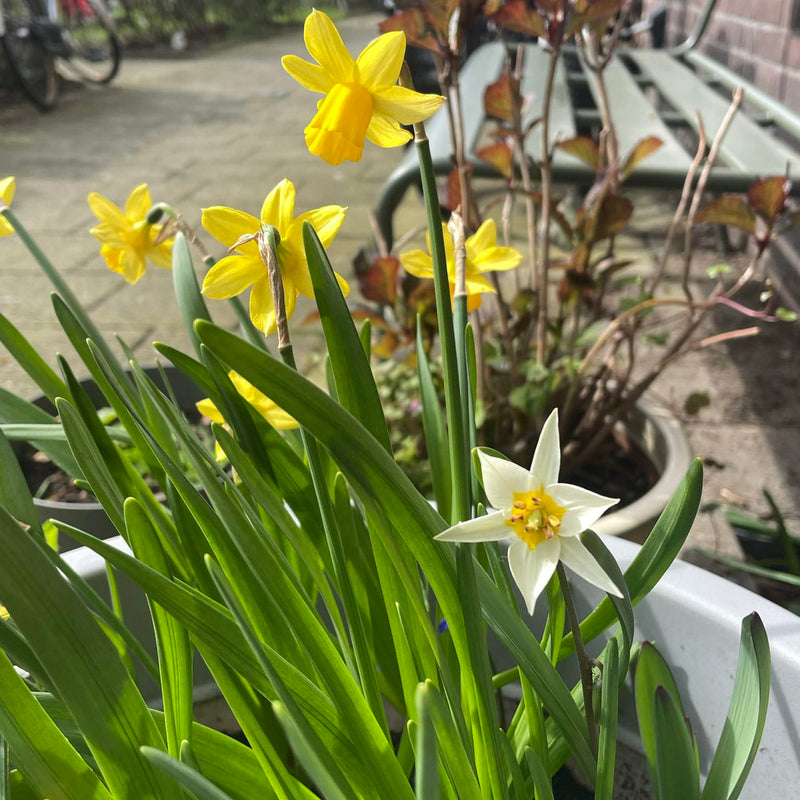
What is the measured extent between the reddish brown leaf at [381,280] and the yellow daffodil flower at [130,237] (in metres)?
0.45

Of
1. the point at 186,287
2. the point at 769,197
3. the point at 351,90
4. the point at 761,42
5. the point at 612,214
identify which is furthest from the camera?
the point at 761,42

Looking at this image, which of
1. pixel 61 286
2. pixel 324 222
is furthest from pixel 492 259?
pixel 61 286

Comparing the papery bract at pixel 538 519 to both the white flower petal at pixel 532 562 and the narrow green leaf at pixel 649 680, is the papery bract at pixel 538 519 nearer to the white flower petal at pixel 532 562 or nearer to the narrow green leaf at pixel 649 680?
the white flower petal at pixel 532 562

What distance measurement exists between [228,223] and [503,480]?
0.21 m

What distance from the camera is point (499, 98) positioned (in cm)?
100

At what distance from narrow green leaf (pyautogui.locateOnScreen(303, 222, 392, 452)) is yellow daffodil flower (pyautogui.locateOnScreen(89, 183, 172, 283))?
26 centimetres

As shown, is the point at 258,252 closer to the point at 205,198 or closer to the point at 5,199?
the point at 5,199

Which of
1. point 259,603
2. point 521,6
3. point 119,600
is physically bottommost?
point 119,600

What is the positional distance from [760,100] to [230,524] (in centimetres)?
182

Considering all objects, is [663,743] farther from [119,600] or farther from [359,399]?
[119,600]

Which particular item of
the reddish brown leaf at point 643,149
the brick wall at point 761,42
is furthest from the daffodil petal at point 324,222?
the brick wall at point 761,42

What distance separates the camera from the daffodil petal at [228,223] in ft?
1.49

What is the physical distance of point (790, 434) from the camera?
174cm

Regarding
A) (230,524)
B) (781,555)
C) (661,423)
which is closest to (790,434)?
(781,555)
